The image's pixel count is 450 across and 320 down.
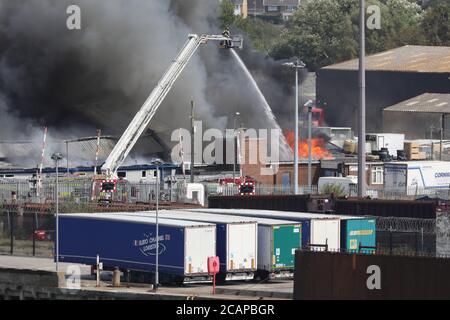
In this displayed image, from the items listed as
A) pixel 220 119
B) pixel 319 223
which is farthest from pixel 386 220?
pixel 220 119

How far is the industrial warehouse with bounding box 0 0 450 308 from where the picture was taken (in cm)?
4341

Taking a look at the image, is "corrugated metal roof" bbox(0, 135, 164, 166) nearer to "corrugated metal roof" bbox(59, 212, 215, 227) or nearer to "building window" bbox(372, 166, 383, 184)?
"building window" bbox(372, 166, 383, 184)

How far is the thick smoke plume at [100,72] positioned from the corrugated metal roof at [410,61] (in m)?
21.1

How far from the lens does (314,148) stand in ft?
276

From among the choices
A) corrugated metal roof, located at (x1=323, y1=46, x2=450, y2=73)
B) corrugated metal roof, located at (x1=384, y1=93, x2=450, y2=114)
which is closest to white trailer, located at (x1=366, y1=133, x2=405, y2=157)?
corrugated metal roof, located at (x1=384, y1=93, x2=450, y2=114)

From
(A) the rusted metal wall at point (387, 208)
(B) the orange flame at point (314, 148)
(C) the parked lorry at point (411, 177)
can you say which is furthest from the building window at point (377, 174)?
(A) the rusted metal wall at point (387, 208)

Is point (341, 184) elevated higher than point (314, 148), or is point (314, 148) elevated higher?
point (314, 148)

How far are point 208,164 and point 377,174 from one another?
889cm

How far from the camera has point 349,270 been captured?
38.8 m

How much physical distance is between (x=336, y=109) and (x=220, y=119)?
24.3 m

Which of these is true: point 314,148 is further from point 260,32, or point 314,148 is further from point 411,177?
point 260,32

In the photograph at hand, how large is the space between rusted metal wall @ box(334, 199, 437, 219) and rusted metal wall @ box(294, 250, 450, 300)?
447 inches

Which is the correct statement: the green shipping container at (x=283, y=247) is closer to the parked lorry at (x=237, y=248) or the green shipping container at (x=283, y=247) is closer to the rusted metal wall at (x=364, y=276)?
the parked lorry at (x=237, y=248)

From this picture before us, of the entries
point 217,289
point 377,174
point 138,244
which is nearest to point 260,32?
point 377,174
